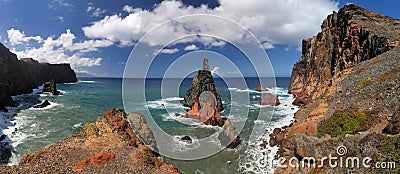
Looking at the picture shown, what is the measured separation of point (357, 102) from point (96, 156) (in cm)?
2009

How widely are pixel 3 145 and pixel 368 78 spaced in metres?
41.5

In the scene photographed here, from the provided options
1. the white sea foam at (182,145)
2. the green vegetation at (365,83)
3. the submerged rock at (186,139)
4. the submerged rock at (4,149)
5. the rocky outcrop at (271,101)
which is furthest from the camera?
the rocky outcrop at (271,101)

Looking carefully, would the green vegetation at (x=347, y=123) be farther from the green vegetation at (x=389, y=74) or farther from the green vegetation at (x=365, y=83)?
the green vegetation at (x=365, y=83)

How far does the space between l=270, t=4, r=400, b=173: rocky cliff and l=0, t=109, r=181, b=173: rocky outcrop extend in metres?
9.64

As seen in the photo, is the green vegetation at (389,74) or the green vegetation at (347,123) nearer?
the green vegetation at (347,123)

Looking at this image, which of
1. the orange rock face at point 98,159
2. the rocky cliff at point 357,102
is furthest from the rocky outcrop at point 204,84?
the orange rock face at point 98,159

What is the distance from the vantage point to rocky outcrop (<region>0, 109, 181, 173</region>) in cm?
1274

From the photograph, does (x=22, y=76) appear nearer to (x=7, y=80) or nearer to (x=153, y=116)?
(x=7, y=80)

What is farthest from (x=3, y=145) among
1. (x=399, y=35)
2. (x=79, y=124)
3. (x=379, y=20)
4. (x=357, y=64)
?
(x=379, y=20)

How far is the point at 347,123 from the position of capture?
566 inches

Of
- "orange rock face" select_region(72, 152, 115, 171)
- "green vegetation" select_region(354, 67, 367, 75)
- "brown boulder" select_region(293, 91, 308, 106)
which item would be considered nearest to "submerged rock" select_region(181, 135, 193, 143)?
"orange rock face" select_region(72, 152, 115, 171)

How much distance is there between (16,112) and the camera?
142ft

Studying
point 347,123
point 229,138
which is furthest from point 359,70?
point 229,138

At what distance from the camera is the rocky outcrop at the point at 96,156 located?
12.7 meters
